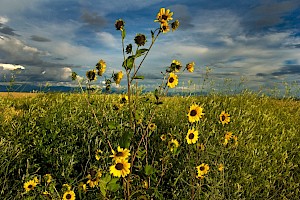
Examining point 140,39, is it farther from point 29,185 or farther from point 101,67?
point 29,185

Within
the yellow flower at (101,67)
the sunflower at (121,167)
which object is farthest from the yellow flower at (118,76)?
the sunflower at (121,167)

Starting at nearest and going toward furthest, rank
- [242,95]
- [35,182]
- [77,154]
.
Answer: [35,182] < [77,154] < [242,95]

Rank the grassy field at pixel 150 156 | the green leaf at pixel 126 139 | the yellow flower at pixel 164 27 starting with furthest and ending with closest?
the grassy field at pixel 150 156 → the yellow flower at pixel 164 27 → the green leaf at pixel 126 139

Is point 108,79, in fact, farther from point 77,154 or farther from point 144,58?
point 77,154

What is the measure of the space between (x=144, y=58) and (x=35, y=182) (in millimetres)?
1794

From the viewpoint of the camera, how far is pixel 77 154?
442 centimetres

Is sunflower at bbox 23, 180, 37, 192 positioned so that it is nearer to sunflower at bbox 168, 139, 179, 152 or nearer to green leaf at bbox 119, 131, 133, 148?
green leaf at bbox 119, 131, 133, 148

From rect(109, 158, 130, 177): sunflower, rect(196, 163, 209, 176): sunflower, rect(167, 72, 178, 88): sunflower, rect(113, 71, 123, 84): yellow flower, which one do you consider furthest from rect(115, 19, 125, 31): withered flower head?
rect(196, 163, 209, 176): sunflower

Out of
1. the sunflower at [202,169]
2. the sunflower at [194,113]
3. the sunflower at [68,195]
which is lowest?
the sunflower at [68,195]

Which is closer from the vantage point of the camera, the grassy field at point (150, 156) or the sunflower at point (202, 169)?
the sunflower at point (202, 169)

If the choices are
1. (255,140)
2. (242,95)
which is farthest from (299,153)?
(242,95)

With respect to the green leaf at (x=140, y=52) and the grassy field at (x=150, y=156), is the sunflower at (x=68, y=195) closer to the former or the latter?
the grassy field at (x=150, y=156)

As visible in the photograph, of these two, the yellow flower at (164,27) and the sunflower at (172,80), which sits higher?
the yellow flower at (164,27)

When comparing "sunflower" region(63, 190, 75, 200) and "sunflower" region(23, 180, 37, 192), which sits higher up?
"sunflower" region(23, 180, 37, 192)
